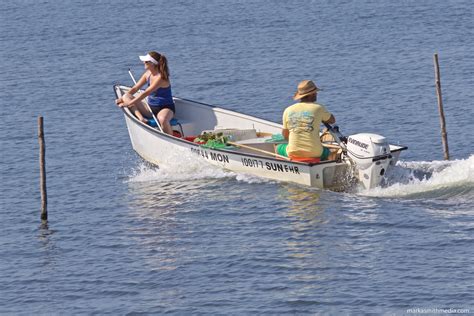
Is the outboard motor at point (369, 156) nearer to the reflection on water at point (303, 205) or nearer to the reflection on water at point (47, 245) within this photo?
the reflection on water at point (303, 205)

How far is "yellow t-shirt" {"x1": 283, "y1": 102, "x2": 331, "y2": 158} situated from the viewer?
25.4m

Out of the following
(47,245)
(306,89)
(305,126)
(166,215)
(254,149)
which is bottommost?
(47,245)

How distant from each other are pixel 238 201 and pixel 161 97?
382 centimetres

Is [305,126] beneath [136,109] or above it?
beneath

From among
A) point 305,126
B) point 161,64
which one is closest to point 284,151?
point 305,126

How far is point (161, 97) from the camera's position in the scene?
28.9 metres

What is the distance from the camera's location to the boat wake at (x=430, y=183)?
81.9 feet

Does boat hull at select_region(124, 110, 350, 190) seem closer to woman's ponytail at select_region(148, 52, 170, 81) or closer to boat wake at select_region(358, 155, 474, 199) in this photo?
boat wake at select_region(358, 155, 474, 199)

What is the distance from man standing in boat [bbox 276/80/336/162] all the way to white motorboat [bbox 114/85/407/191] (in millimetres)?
293

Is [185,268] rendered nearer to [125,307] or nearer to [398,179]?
Answer: [125,307]

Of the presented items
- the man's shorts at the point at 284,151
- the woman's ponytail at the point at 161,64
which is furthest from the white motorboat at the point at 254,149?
the woman's ponytail at the point at 161,64

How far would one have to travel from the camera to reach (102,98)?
40469 millimetres

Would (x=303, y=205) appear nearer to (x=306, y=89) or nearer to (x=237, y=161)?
(x=306, y=89)

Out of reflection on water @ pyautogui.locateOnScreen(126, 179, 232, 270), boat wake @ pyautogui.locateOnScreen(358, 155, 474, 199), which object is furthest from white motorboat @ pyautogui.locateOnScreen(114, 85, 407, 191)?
reflection on water @ pyautogui.locateOnScreen(126, 179, 232, 270)
